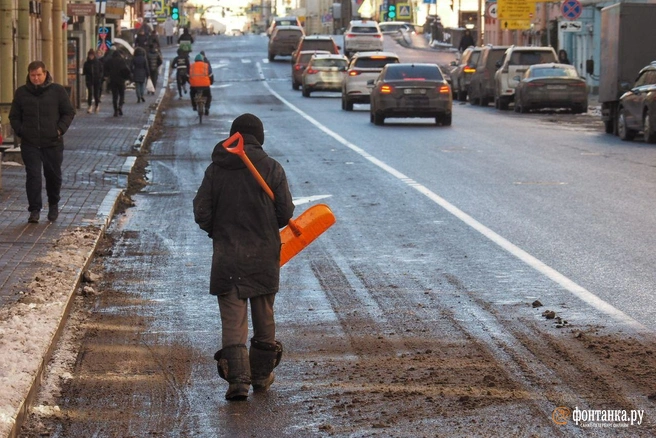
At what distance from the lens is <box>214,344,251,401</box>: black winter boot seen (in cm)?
709

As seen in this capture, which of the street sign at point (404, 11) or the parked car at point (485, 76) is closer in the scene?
the parked car at point (485, 76)

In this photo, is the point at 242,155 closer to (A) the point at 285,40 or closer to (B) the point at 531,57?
(B) the point at 531,57

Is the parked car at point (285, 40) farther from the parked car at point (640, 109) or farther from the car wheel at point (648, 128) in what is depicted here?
the car wheel at point (648, 128)

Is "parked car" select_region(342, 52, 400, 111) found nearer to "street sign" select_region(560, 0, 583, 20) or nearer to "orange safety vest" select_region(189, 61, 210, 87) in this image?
"orange safety vest" select_region(189, 61, 210, 87)

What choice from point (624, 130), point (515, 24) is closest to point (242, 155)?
point (624, 130)

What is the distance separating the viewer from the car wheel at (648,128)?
2688cm

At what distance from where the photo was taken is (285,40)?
→ 77750 mm

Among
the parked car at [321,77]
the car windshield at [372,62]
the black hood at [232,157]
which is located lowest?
the parked car at [321,77]

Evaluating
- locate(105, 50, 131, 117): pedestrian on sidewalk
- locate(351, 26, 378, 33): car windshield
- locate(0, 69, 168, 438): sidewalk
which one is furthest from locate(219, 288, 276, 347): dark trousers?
locate(351, 26, 378, 33): car windshield

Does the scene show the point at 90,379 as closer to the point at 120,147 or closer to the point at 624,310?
the point at 624,310

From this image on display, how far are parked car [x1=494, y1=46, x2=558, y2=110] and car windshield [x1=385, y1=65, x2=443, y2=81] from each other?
313 inches

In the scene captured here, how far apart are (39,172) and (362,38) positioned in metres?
64.5

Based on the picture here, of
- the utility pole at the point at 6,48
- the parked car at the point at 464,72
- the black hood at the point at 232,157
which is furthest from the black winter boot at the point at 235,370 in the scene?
the parked car at the point at 464,72

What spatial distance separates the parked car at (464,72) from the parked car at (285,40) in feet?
88.0
